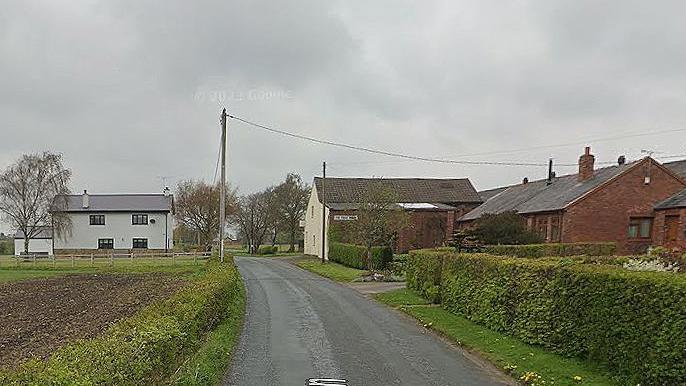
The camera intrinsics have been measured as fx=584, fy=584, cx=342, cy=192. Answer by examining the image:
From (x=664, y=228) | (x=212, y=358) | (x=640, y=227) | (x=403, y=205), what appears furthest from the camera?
(x=403, y=205)

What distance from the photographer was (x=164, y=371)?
8.25 m

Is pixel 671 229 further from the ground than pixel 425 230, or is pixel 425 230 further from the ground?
pixel 425 230

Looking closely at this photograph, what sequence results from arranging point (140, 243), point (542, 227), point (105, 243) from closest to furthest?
point (542, 227)
point (105, 243)
point (140, 243)

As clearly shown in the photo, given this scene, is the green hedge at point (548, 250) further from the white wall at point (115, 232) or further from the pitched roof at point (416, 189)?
the white wall at point (115, 232)

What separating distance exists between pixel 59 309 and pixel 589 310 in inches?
698

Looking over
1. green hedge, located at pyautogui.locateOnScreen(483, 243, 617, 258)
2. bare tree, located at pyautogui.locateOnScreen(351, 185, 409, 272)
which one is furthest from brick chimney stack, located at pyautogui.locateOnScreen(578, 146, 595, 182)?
bare tree, located at pyautogui.locateOnScreen(351, 185, 409, 272)

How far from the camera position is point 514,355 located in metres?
12.3

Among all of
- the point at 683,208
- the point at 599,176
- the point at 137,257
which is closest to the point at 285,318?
the point at 683,208

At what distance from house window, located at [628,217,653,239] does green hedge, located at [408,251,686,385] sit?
22.9 metres

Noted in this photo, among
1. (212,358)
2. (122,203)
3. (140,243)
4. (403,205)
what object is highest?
(122,203)

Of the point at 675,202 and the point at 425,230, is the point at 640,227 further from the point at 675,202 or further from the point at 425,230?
the point at 425,230

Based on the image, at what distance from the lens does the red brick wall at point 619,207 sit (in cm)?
3531

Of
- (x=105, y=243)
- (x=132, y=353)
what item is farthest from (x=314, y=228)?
(x=132, y=353)

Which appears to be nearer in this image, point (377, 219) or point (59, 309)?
point (59, 309)
